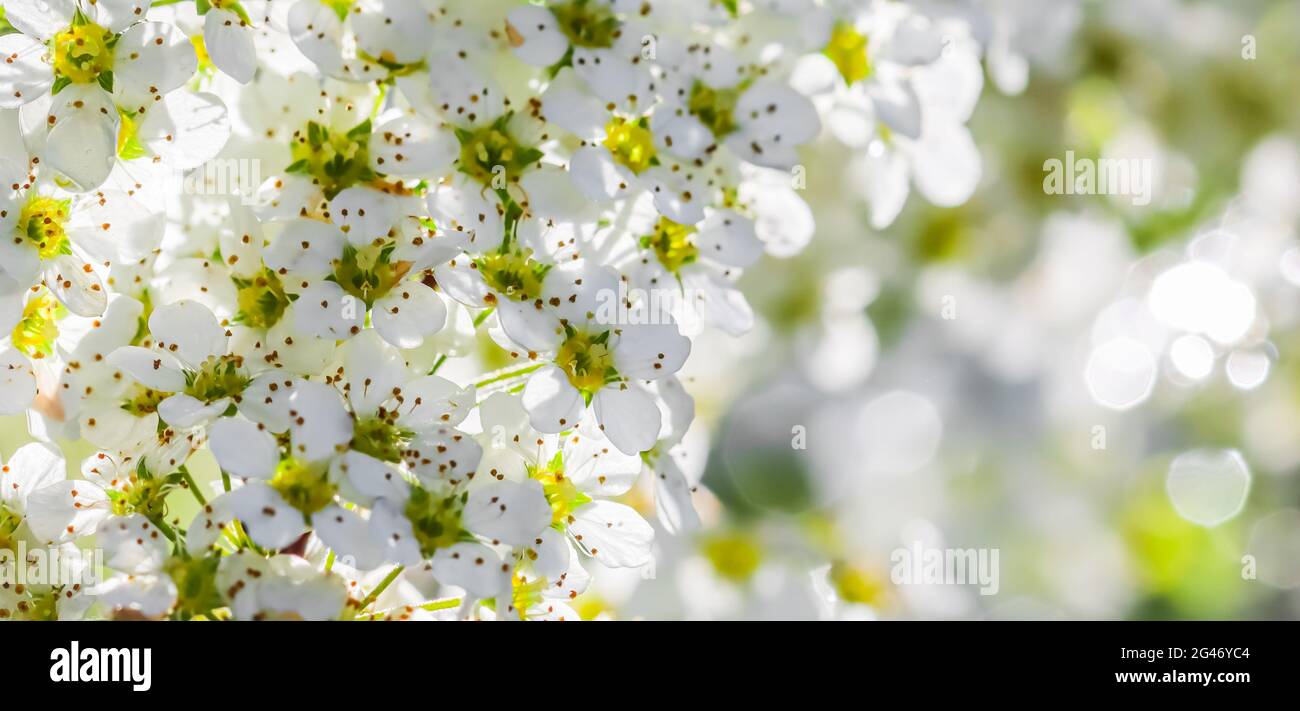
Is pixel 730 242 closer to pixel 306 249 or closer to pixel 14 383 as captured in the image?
pixel 306 249

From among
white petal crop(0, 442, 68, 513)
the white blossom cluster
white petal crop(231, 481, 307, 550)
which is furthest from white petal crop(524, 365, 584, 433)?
white petal crop(0, 442, 68, 513)

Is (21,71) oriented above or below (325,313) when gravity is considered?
above

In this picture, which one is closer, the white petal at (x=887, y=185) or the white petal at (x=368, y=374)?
the white petal at (x=368, y=374)

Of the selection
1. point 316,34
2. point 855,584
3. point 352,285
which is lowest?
point 855,584

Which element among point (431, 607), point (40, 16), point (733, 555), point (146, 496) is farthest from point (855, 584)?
point (40, 16)

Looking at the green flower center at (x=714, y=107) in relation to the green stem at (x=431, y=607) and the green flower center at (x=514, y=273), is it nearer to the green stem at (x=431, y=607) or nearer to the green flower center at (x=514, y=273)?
the green flower center at (x=514, y=273)

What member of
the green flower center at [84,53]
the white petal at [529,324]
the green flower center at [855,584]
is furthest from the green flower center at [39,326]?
the green flower center at [855,584]
